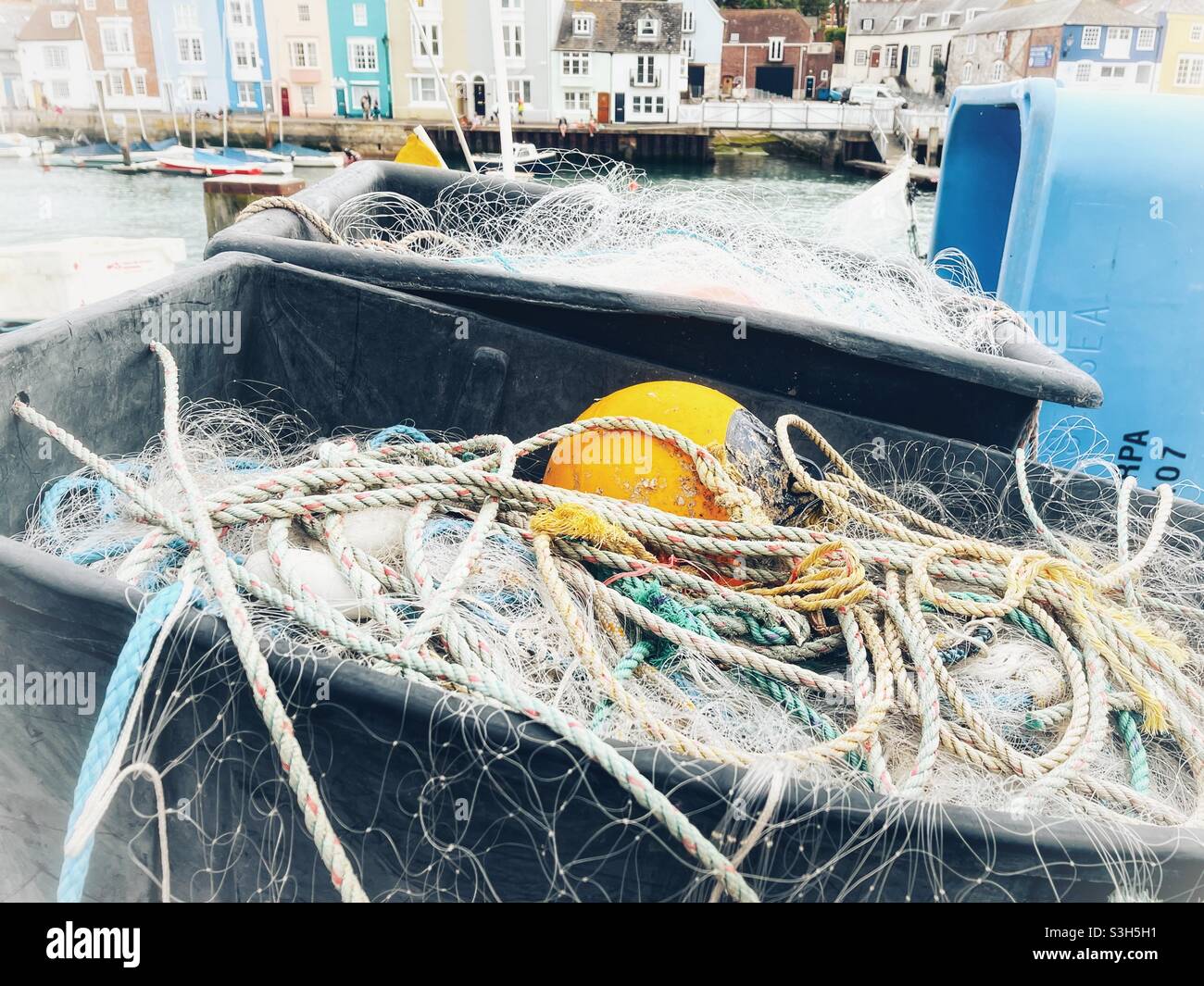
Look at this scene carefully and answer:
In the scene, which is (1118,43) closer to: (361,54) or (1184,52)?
(1184,52)

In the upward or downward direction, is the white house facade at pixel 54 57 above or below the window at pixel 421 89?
above

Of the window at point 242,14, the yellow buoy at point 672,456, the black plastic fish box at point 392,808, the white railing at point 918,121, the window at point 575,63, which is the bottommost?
the black plastic fish box at point 392,808

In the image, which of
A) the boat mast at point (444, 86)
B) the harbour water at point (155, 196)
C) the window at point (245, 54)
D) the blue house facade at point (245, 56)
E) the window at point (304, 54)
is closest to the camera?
the boat mast at point (444, 86)

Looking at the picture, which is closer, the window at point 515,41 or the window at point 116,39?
the window at point 515,41

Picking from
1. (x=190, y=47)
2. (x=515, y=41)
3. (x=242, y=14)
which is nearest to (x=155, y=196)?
(x=190, y=47)

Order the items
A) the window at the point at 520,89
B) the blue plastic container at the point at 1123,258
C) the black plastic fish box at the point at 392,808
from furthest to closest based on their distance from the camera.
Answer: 1. the window at the point at 520,89
2. the blue plastic container at the point at 1123,258
3. the black plastic fish box at the point at 392,808

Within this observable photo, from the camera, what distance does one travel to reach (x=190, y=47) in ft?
144

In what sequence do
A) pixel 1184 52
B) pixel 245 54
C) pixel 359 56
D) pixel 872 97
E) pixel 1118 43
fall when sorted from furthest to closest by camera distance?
pixel 872 97 < pixel 1184 52 < pixel 1118 43 < pixel 245 54 < pixel 359 56

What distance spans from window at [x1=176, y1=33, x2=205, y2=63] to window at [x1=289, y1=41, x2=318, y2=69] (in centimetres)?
417

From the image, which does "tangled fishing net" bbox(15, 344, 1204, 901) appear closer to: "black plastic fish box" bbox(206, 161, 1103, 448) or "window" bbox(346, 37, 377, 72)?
"black plastic fish box" bbox(206, 161, 1103, 448)

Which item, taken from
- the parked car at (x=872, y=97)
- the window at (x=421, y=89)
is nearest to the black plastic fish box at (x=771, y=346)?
the window at (x=421, y=89)

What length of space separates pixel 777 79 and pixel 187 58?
38277 millimetres

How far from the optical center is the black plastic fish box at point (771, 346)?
2748mm

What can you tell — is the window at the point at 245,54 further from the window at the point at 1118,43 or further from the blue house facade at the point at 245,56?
the window at the point at 1118,43
